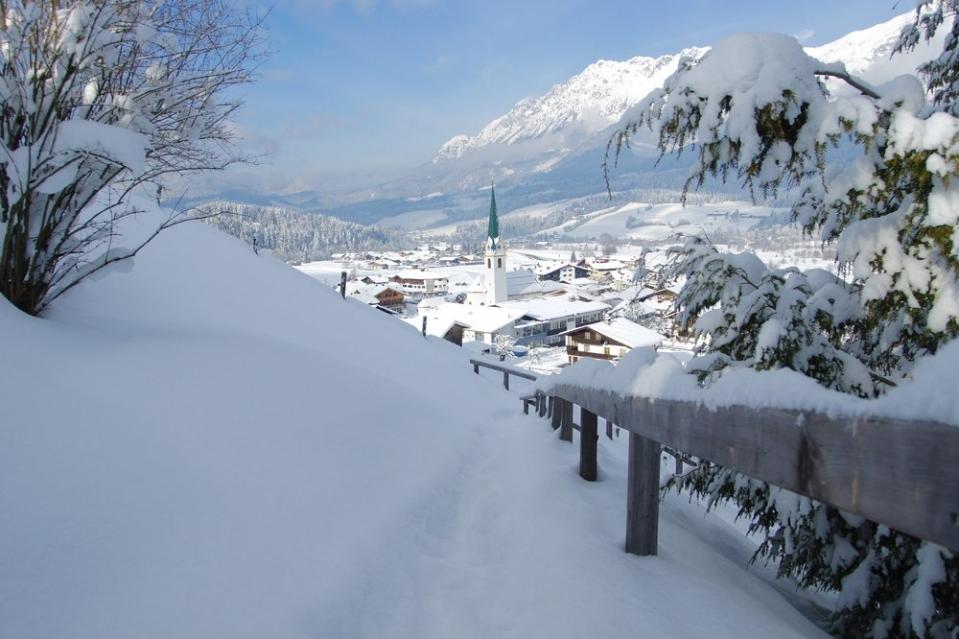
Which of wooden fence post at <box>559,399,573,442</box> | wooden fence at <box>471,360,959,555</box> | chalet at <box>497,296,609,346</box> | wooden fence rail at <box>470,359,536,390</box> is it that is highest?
wooden fence at <box>471,360,959,555</box>

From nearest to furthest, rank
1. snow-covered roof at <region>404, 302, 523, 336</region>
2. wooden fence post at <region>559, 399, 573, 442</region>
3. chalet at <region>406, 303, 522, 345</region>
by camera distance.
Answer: wooden fence post at <region>559, 399, 573, 442</region>, chalet at <region>406, 303, 522, 345</region>, snow-covered roof at <region>404, 302, 523, 336</region>

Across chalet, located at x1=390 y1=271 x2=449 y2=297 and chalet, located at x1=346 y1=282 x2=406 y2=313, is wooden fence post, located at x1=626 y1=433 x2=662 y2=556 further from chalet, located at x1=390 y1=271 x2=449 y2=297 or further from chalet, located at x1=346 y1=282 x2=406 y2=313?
chalet, located at x1=390 y1=271 x2=449 y2=297

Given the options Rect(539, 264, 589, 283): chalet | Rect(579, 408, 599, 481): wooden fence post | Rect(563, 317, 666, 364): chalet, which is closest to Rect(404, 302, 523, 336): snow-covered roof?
Rect(563, 317, 666, 364): chalet

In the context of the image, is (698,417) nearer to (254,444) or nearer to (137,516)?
(137,516)

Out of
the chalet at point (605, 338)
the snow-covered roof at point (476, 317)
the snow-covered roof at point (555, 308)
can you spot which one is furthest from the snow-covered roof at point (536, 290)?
the chalet at point (605, 338)

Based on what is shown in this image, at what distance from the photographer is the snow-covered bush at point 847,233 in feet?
7.70

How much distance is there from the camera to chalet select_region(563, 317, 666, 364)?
38253mm

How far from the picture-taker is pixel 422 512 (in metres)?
3.78

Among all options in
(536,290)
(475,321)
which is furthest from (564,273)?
(475,321)

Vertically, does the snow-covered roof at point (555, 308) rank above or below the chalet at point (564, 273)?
below

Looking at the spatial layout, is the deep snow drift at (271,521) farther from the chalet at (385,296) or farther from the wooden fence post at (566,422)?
the chalet at (385,296)

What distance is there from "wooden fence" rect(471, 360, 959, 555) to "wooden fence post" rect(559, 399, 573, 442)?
3018mm

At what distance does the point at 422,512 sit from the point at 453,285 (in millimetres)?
104478

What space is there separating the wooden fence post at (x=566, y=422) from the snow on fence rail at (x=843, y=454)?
119 inches
